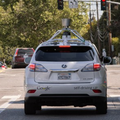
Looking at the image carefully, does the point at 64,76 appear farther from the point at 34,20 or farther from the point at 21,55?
the point at 34,20

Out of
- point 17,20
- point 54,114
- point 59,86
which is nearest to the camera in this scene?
point 59,86

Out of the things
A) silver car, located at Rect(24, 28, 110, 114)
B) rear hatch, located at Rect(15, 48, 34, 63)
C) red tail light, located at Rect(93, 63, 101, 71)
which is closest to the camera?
silver car, located at Rect(24, 28, 110, 114)

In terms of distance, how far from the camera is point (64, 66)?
10945 millimetres

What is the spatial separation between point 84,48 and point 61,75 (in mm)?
846

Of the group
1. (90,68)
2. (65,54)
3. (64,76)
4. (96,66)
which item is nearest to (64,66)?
(64,76)

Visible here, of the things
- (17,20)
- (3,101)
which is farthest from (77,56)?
(17,20)

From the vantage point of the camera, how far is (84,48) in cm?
1130

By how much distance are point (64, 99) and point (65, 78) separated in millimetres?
451

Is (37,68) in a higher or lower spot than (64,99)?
higher

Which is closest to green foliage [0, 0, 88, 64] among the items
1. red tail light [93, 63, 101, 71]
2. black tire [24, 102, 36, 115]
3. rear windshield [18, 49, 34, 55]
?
rear windshield [18, 49, 34, 55]

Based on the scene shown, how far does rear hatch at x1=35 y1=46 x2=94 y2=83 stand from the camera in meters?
10.9

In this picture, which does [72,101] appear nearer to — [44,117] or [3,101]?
[44,117]

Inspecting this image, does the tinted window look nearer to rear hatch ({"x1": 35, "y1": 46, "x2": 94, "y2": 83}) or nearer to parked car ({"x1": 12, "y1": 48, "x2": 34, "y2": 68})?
rear hatch ({"x1": 35, "y1": 46, "x2": 94, "y2": 83})

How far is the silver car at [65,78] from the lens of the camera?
430 inches
